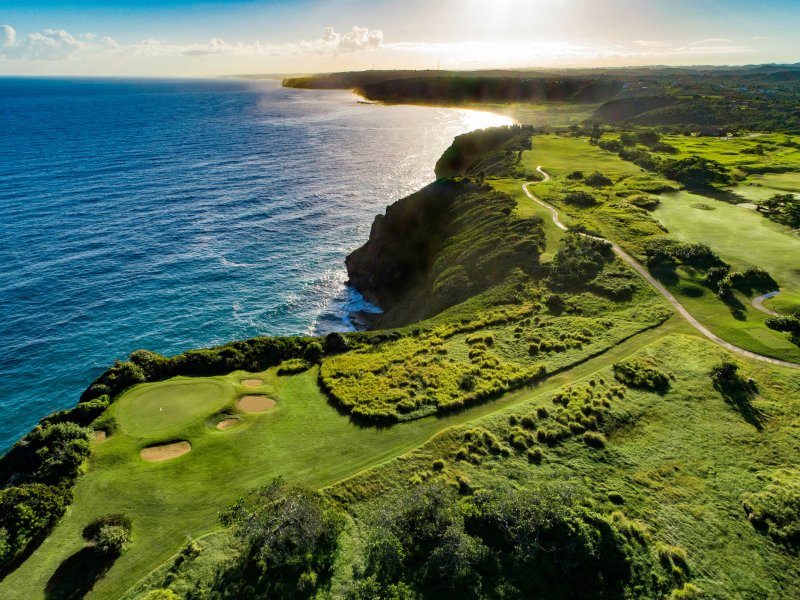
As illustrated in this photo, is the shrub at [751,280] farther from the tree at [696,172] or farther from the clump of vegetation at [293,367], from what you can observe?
the clump of vegetation at [293,367]

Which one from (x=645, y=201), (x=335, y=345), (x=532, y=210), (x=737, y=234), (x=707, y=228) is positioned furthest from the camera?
(x=645, y=201)

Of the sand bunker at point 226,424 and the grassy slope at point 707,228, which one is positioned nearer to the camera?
the sand bunker at point 226,424

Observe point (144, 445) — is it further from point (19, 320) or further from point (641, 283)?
point (641, 283)

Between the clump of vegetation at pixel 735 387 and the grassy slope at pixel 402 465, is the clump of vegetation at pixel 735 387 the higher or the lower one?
the higher one

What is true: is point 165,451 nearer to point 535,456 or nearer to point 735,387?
point 535,456

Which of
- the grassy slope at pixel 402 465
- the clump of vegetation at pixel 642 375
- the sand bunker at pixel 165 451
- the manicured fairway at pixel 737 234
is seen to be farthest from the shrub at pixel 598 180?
the sand bunker at pixel 165 451

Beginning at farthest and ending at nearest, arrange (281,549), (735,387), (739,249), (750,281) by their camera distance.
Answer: (739,249), (750,281), (735,387), (281,549)

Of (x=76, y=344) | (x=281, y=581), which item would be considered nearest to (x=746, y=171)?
(x=281, y=581)

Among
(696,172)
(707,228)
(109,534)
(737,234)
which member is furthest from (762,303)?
(109,534)
